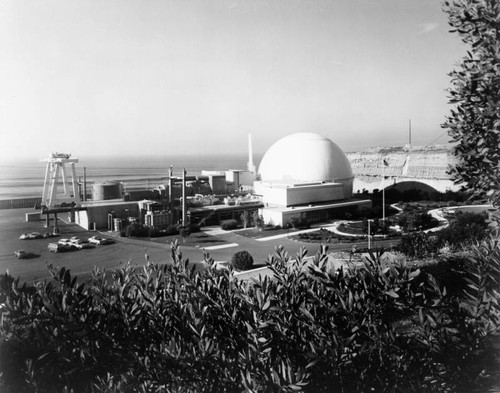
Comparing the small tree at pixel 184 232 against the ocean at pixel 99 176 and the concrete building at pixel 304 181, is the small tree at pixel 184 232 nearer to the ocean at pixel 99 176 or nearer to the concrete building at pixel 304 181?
the concrete building at pixel 304 181

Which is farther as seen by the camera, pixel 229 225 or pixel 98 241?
pixel 229 225

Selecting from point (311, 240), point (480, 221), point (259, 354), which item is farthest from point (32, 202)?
point (259, 354)

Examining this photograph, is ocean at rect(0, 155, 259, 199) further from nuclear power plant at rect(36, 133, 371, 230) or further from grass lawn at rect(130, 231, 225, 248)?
grass lawn at rect(130, 231, 225, 248)

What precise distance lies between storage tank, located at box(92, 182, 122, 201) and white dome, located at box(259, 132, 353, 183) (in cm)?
1259

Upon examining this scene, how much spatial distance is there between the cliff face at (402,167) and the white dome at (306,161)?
25.5 feet

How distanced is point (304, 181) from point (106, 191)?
1649 cm

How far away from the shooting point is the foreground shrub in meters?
4.66

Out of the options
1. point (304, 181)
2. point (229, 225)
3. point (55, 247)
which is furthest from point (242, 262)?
point (304, 181)

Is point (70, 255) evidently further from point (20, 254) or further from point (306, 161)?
point (306, 161)

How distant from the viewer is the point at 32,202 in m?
41.6

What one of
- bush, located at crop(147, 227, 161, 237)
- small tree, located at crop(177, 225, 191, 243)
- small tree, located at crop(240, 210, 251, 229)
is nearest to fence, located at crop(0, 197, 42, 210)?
bush, located at crop(147, 227, 161, 237)

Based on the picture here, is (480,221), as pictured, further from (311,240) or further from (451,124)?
(451,124)

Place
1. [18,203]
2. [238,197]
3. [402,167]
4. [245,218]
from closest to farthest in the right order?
[245,218] → [238,197] → [18,203] → [402,167]

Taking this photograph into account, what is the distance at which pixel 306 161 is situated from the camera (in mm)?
34031
